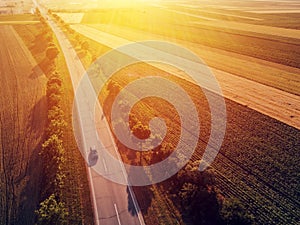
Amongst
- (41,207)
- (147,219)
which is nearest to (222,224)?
(147,219)

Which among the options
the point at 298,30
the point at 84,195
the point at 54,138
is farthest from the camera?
the point at 298,30

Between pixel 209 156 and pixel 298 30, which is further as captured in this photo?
pixel 298 30

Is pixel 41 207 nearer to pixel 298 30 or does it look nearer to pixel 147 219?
pixel 147 219

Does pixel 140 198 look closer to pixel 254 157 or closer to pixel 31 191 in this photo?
pixel 31 191

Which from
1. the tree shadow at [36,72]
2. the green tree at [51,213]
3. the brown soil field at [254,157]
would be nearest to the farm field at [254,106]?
the brown soil field at [254,157]

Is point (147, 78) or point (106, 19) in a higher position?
point (106, 19)

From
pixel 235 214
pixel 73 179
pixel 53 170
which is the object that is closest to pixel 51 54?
pixel 53 170

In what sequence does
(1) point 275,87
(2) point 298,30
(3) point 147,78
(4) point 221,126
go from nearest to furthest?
(4) point 221,126 → (1) point 275,87 → (3) point 147,78 → (2) point 298,30

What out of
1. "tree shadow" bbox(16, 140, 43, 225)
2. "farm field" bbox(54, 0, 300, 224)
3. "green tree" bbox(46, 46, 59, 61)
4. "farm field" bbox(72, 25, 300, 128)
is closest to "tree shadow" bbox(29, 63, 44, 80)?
"green tree" bbox(46, 46, 59, 61)
